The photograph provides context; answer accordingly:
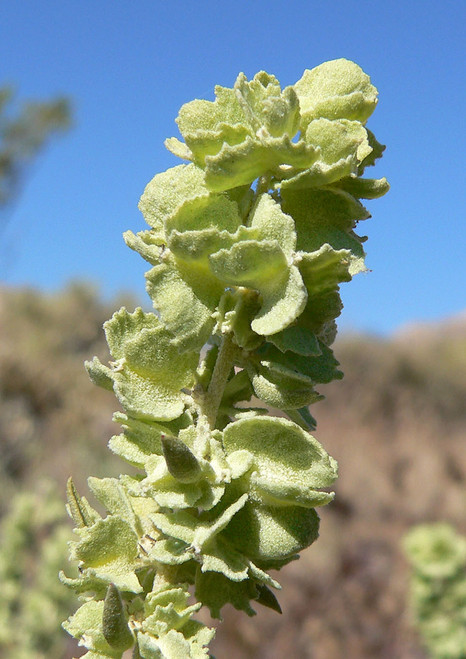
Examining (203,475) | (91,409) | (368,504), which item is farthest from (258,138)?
(91,409)

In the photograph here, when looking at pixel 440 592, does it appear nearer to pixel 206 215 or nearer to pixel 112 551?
pixel 112 551

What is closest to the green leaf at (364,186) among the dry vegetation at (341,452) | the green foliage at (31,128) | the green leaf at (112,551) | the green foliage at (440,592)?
the green leaf at (112,551)

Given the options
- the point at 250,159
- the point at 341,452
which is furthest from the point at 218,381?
the point at 341,452

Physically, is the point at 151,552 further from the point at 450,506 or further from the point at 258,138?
the point at 450,506

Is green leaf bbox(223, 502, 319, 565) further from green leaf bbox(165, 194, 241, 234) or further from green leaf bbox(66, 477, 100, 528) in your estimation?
green leaf bbox(165, 194, 241, 234)

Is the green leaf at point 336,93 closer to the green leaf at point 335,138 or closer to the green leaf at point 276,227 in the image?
the green leaf at point 335,138

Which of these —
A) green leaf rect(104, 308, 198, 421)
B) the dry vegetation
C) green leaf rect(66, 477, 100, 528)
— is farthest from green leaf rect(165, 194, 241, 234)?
the dry vegetation

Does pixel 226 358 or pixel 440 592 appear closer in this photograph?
pixel 226 358

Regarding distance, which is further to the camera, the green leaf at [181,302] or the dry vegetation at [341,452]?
the dry vegetation at [341,452]
